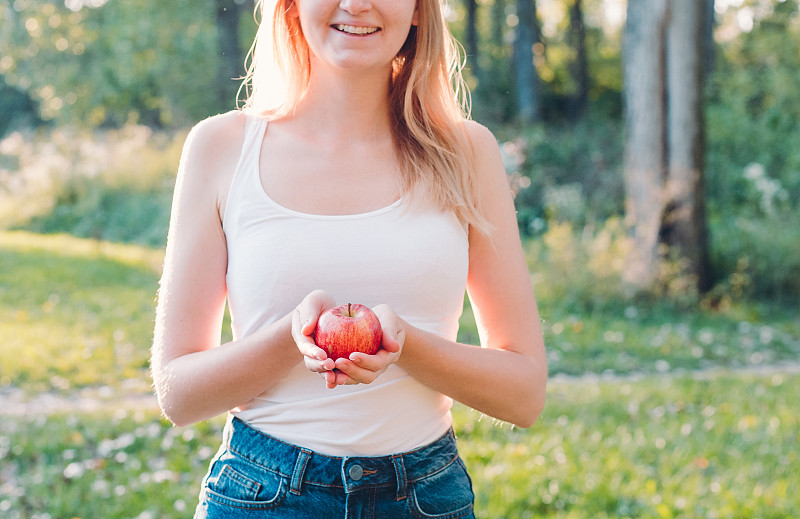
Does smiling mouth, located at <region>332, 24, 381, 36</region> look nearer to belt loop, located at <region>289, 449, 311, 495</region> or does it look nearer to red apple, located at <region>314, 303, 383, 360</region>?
red apple, located at <region>314, 303, 383, 360</region>

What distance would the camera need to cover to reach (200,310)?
162cm

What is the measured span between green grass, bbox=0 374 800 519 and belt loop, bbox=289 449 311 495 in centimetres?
245

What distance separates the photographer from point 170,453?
4.69m

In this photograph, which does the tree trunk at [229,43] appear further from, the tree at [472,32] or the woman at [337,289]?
the woman at [337,289]

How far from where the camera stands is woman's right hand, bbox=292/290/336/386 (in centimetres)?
133

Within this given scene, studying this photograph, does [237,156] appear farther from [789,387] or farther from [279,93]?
[789,387]

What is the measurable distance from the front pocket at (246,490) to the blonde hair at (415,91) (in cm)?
66

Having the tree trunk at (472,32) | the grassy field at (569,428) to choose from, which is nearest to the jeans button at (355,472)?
the grassy field at (569,428)

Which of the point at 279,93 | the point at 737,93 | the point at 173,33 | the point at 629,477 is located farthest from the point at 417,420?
the point at 173,33

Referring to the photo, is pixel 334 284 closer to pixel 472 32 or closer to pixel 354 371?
pixel 354 371

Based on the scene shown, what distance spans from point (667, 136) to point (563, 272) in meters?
1.83

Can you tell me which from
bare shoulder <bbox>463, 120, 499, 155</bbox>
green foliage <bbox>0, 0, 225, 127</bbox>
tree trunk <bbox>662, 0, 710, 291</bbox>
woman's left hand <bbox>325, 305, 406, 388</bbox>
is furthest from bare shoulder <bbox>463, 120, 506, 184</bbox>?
green foliage <bbox>0, 0, 225, 127</bbox>

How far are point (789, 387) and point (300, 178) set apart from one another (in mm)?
5481

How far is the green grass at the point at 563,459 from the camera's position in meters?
3.95
